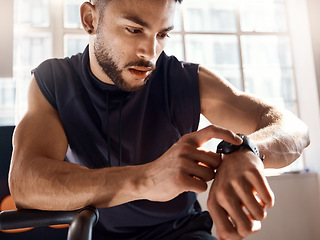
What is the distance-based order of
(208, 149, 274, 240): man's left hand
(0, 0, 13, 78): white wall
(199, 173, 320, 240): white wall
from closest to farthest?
(208, 149, 274, 240): man's left hand < (0, 0, 13, 78): white wall < (199, 173, 320, 240): white wall

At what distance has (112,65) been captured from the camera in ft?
3.74

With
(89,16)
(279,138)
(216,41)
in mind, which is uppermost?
(216,41)

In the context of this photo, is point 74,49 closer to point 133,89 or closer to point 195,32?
point 195,32

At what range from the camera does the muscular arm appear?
0.58m

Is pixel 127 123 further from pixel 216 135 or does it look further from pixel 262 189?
pixel 262 189

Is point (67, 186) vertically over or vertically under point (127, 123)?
under

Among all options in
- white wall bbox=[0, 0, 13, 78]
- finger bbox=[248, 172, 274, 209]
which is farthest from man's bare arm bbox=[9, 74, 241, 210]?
white wall bbox=[0, 0, 13, 78]

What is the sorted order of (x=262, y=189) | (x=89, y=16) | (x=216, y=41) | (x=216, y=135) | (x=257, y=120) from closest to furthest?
(x=262, y=189) < (x=216, y=135) < (x=257, y=120) < (x=89, y=16) < (x=216, y=41)

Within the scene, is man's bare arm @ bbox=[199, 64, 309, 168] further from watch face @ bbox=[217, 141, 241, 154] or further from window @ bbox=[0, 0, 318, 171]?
window @ bbox=[0, 0, 318, 171]

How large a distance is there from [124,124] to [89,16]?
0.44m

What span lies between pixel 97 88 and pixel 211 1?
2838mm

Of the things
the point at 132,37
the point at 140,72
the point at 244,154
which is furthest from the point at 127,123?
the point at 244,154

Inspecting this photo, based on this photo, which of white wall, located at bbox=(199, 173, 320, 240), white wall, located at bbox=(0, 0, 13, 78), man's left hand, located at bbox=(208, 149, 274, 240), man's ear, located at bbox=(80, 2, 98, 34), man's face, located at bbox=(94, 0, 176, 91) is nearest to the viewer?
man's left hand, located at bbox=(208, 149, 274, 240)

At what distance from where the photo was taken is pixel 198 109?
3.77 feet
